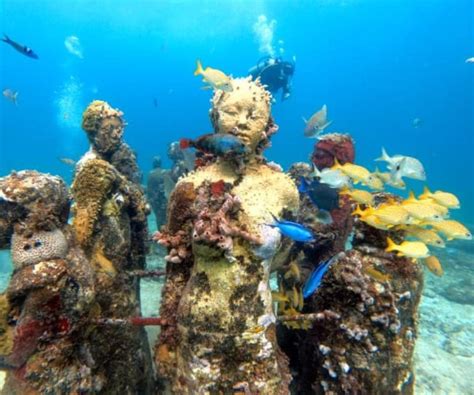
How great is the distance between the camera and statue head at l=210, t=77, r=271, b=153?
4047 mm

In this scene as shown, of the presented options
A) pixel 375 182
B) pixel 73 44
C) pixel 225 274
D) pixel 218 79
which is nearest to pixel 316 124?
pixel 375 182

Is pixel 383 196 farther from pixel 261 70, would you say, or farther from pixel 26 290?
pixel 261 70

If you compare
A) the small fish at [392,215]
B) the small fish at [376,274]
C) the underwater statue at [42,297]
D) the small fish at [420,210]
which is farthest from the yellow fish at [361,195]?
the underwater statue at [42,297]

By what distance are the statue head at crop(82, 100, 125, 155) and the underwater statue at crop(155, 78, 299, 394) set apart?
234 cm

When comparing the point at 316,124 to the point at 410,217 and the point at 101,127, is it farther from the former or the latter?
the point at 101,127

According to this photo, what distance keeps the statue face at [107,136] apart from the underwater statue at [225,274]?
232 cm

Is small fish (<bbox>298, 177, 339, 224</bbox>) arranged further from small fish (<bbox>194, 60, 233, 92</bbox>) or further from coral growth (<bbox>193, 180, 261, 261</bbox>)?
coral growth (<bbox>193, 180, 261, 261</bbox>)

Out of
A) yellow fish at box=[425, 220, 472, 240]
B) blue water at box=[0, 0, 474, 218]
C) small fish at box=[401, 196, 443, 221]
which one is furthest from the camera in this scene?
blue water at box=[0, 0, 474, 218]

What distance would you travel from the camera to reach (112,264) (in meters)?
4.20

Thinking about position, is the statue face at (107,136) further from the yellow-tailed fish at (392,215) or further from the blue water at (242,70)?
the blue water at (242,70)

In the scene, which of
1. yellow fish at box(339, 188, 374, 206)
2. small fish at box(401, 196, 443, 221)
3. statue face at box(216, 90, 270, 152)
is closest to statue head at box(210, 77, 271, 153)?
statue face at box(216, 90, 270, 152)

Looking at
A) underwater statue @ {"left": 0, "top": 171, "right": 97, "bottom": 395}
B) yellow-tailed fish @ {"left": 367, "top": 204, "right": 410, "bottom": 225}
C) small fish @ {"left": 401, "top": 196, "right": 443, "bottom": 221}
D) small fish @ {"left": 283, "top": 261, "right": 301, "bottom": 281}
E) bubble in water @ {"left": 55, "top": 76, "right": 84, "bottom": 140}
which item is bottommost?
underwater statue @ {"left": 0, "top": 171, "right": 97, "bottom": 395}

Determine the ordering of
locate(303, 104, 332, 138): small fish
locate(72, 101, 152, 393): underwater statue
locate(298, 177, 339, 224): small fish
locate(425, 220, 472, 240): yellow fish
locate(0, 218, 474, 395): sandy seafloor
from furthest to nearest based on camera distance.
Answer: locate(303, 104, 332, 138): small fish, locate(0, 218, 474, 395): sandy seafloor, locate(298, 177, 339, 224): small fish, locate(425, 220, 472, 240): yellow fish, locate(72, 101, 152, 393): underwater statue

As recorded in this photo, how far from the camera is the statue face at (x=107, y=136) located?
5695 millimetres
